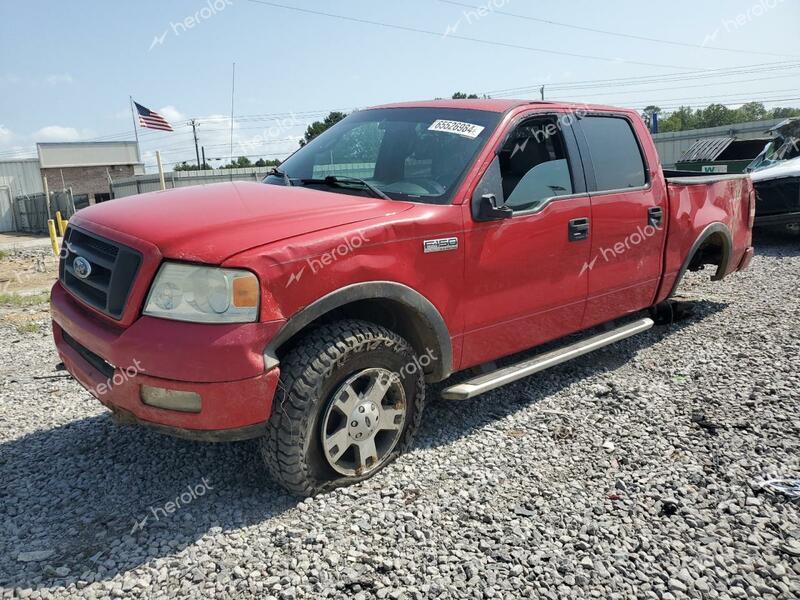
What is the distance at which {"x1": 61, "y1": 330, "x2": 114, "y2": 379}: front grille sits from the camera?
282 centimetres

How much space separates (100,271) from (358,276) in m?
1.24

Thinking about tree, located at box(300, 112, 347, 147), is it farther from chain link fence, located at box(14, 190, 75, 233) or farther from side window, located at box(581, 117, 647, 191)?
chain link fence, located at box(14, 190, 75, 233)

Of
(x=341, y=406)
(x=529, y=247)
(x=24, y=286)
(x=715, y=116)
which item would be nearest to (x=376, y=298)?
(x=341, y=406)

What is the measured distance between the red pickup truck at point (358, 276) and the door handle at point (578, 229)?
13mm

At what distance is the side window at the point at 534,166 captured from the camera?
3.63 metres

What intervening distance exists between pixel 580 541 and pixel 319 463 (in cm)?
126

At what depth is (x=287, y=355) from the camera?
111 inches

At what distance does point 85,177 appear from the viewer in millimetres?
41219

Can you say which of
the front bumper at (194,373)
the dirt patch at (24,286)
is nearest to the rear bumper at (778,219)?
the front bumper at (194,373)

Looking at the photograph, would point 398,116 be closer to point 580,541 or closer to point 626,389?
point 626,389

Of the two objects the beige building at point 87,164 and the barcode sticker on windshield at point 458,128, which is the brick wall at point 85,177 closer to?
the beige building at point 87,164

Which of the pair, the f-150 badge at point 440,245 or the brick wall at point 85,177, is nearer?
the f-150 badge at point 440,245

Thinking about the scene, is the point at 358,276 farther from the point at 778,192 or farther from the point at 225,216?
the point at 778,192

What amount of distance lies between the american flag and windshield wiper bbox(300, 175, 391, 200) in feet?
64.8
